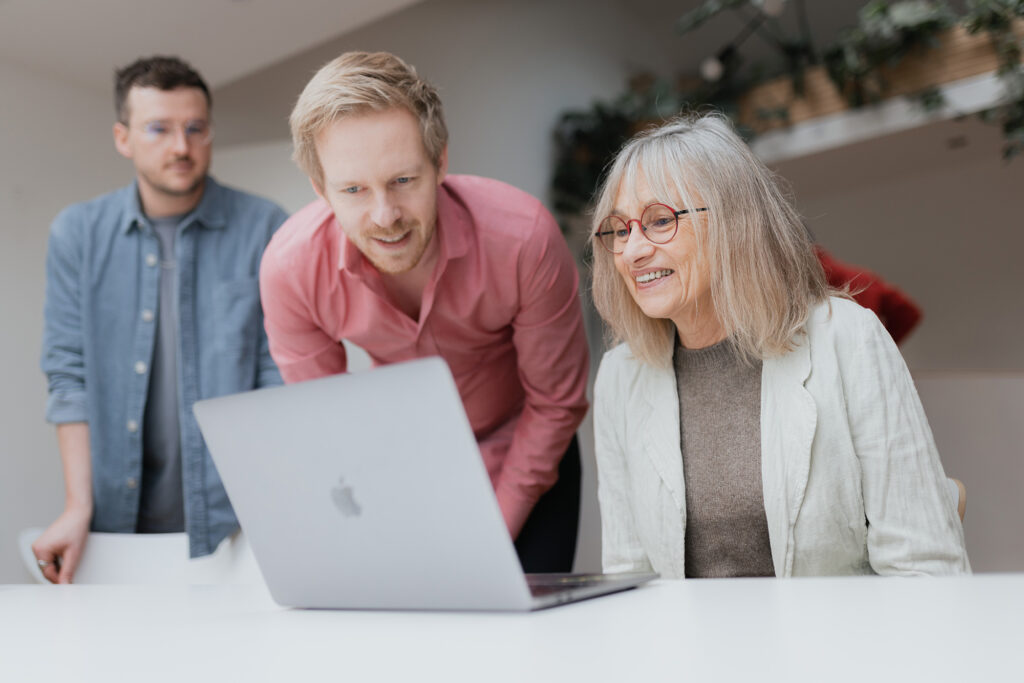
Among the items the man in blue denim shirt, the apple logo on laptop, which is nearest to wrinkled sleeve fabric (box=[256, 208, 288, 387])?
the man in blue denim shirt

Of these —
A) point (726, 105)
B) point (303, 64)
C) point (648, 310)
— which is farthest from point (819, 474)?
point (726, 105)

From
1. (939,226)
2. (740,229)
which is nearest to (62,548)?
(740,229)

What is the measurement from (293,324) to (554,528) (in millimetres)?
687

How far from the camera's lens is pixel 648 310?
5.18ft

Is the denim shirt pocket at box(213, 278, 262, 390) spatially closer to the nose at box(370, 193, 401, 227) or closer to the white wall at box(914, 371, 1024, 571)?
the nose at box(370, 193, 401, 227)

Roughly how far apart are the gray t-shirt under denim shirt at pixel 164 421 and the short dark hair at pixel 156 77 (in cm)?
34

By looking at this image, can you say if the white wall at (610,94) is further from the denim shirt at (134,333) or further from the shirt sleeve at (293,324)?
the shirt sleeve at (293,324)

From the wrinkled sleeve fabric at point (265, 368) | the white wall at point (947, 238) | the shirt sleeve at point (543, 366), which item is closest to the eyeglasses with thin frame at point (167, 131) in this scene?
the wrinkled sleeve fabric at point (265, 368)

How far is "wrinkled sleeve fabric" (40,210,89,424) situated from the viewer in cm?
244

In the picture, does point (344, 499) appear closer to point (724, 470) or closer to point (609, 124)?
→ point (724, 470)

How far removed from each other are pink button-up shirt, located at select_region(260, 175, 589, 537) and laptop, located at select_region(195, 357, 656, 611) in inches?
29.2

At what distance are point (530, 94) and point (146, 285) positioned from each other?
338cm

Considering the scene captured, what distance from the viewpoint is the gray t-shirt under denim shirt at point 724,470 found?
154 cm

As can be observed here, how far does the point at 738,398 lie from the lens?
160cm
